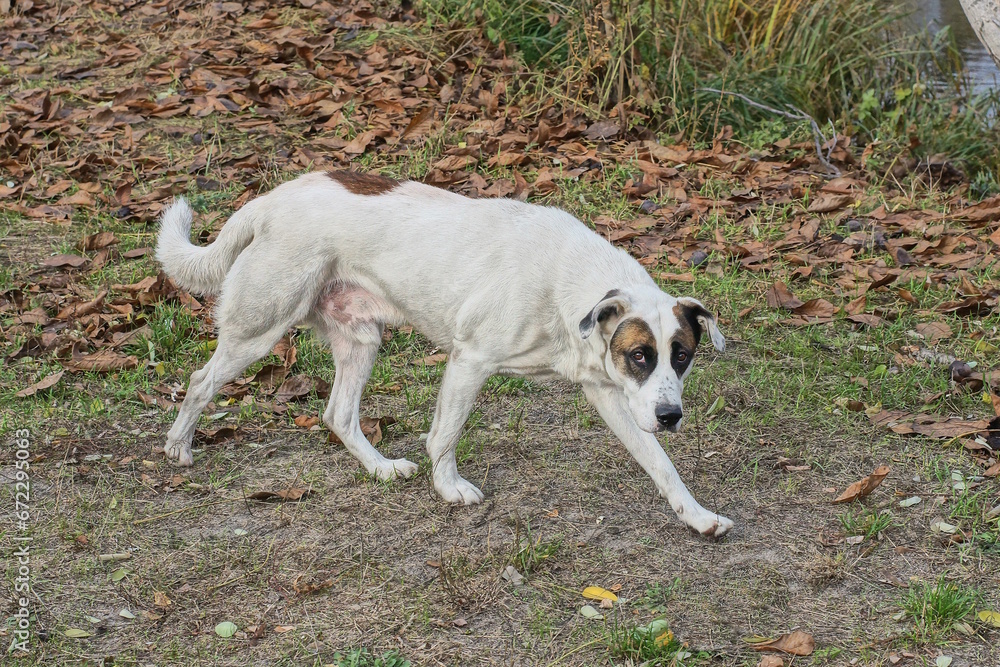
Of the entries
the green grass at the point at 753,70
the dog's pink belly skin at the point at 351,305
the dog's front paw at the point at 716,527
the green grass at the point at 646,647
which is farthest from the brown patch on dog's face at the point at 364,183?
the green grass at the point at 753,70

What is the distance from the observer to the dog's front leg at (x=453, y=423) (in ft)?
13.8

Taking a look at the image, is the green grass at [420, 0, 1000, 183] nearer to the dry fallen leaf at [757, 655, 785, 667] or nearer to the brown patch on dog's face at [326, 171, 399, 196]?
the brown patch on dog's face at [326, 171, 399, 196]

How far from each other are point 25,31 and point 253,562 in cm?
751

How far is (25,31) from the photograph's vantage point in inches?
378

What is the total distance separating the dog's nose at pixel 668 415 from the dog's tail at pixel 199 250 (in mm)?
1987

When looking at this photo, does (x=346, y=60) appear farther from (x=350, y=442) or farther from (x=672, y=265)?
(x=350, y=442)

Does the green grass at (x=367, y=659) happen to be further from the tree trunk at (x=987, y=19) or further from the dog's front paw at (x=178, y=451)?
the tree trunk at (x=987, y=19)

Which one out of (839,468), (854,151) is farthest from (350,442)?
(854,151)

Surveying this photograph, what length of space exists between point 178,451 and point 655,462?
81.6 inches

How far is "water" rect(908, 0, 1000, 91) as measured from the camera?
8.99 m

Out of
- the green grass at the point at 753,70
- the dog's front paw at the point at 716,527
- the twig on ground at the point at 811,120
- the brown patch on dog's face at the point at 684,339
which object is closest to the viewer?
the brown patch on dog's face at the point at 684,339

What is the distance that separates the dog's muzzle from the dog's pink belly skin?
140 centimetres

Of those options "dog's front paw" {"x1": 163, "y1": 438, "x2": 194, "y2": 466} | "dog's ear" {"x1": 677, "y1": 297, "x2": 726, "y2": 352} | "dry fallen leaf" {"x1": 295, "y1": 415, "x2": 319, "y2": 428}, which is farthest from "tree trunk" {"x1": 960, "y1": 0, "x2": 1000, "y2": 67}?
"dog's front paw" {"x1": 163, "y1": 438, "x2": 194, "y2": 466}

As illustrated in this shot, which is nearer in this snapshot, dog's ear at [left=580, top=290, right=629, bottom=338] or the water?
dog's ear at [left=580, top=290, right=629, bottom=338]
